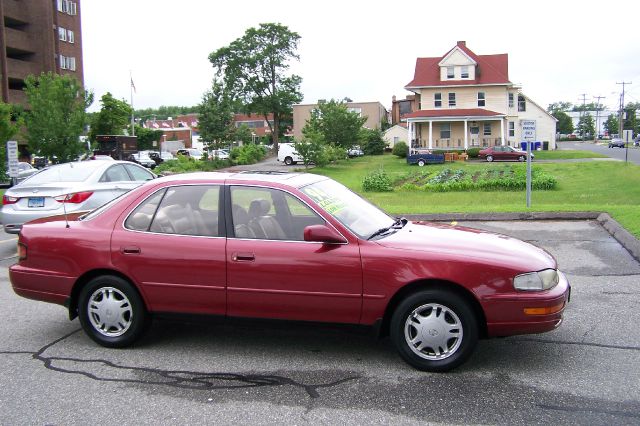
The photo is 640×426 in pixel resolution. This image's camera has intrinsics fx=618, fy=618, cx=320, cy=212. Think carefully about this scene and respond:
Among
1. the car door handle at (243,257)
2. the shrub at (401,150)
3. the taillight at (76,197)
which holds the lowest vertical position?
the car door handle at (243,257)

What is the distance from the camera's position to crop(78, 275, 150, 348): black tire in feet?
17.6

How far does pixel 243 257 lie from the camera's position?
5.07m

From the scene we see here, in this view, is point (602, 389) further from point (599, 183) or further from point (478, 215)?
point (599, 183)

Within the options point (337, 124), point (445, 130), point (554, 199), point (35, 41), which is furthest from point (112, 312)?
point (35, 41)

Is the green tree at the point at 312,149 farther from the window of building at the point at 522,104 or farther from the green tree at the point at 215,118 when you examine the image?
the window of building at the point at 522,104

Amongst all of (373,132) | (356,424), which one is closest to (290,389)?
(356,424)

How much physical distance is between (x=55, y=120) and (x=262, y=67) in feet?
171

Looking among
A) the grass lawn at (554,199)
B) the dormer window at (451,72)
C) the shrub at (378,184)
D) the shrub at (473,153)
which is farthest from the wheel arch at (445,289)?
the dormer window at (451,72)

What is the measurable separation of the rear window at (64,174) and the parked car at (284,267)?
564cm

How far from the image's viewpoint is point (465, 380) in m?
4.64

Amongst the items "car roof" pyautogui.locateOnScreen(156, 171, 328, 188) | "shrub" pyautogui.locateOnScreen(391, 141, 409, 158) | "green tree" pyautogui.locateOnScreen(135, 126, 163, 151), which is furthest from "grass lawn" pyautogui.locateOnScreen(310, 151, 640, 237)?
"green tree" pyautogui.locateOnScreen(135, 126, 163, 151)

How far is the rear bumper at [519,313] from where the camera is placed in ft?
15.3

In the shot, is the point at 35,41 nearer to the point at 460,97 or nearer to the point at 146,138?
the point at 146,138

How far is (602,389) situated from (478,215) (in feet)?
29.5
